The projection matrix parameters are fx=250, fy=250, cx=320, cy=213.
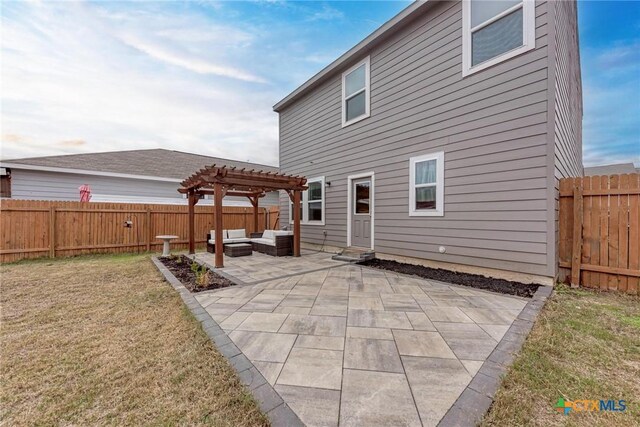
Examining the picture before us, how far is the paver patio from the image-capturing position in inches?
65.0

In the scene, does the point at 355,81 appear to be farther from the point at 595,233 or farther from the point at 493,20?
the point at 595,233

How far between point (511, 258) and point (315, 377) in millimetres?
Answer: 4352

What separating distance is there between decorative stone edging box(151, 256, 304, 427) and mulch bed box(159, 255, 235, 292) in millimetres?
1008

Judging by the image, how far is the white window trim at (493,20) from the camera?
422 cm

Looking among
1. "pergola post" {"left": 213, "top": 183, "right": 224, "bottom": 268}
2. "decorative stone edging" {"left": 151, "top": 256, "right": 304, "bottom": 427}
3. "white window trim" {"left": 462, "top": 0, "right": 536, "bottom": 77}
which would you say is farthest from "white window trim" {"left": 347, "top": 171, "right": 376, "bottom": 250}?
"decorative stone edging" {"left": 151, "top": 256, "right": 304, "bottom": 427}

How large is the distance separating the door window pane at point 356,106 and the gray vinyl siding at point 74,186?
9.41 meters

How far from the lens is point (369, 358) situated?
2172 millimetres

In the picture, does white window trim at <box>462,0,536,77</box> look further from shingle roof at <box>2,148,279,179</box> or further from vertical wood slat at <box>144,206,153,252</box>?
shingle roof at <box>2,148,279,179</box>

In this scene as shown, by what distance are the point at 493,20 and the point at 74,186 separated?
1459cm

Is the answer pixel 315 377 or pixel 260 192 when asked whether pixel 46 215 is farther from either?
pixel 315 377

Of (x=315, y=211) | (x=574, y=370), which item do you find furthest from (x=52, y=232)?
(x=574, y=370)

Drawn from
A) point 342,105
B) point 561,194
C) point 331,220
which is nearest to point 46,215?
point 331,220

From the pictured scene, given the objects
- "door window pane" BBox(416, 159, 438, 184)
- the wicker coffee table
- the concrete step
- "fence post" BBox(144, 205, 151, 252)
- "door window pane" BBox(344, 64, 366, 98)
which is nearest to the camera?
"door window pane" BBox(416, 159, 438, 184)

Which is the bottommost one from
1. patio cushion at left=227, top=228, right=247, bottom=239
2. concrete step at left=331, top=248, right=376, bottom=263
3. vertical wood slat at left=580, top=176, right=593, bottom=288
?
concrete step at left=331, top=248, right=376, bottom=263
